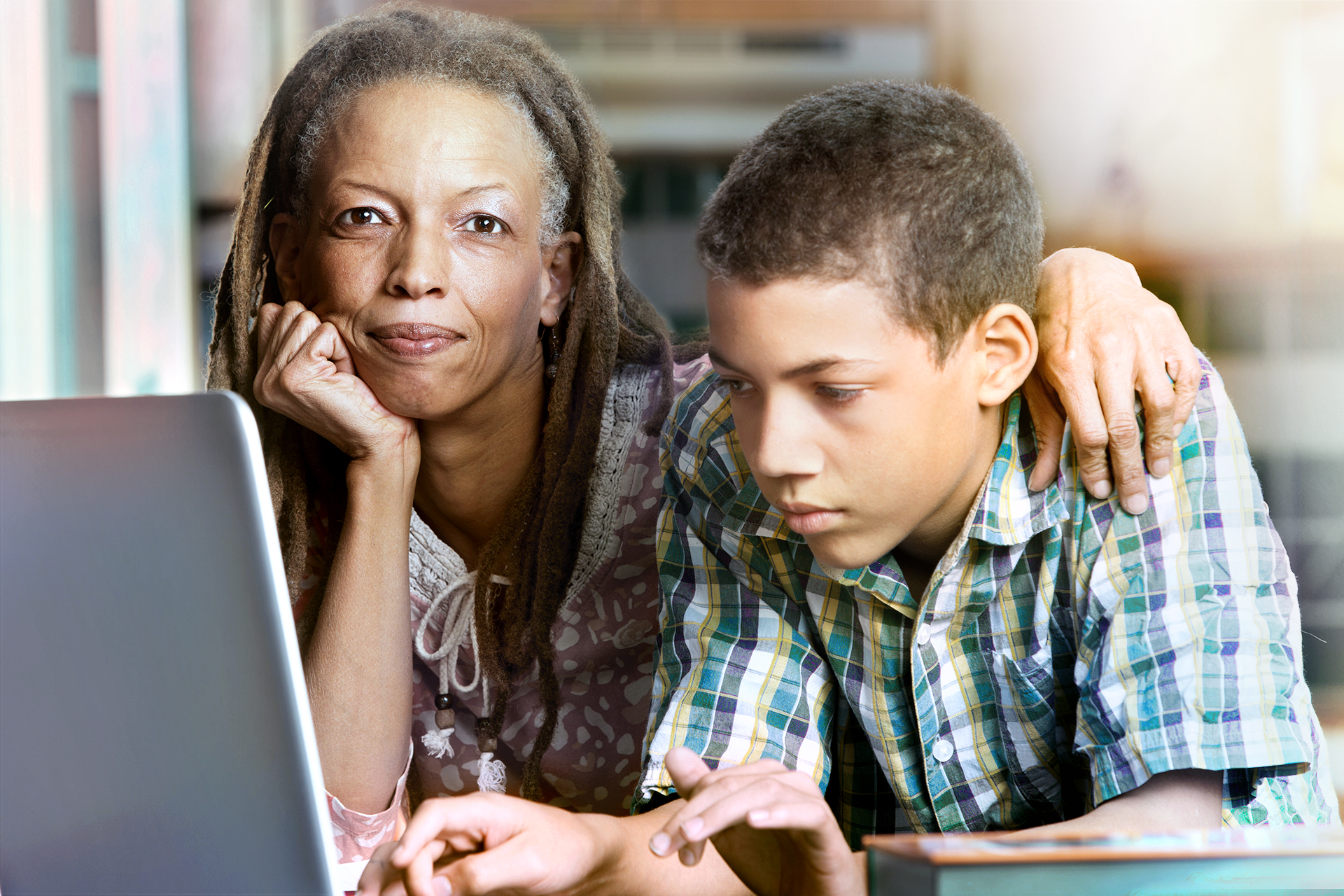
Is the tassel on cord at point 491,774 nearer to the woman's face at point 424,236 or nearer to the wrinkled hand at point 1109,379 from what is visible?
the woman's face at point 424,236

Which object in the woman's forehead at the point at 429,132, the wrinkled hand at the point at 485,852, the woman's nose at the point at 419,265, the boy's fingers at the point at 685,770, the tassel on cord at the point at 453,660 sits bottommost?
the tassel on cord at the point at 453,660

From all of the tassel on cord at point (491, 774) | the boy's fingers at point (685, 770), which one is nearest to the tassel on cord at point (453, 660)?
the tassel on cord at point (491, 774)

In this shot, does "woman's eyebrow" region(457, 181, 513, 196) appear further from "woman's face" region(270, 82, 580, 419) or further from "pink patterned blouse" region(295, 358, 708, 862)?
"pink patterned blouse" region(295, 358, 708, 862)

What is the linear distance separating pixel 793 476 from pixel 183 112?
1.46 m

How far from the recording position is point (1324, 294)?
186 cm

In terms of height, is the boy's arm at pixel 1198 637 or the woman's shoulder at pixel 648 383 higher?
the woman's shoulder at pixel 648 383

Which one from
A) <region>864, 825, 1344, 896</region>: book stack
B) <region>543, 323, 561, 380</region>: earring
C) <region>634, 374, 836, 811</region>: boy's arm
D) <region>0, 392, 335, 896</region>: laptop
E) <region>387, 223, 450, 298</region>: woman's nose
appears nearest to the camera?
<region>864, 825, 1344, 896</region>: book stack

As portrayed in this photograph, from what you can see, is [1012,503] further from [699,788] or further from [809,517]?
[699,788]

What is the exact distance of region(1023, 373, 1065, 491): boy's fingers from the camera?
74cm

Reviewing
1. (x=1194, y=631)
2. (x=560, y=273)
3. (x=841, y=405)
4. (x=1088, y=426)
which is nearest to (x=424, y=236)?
(x=560, y=273)

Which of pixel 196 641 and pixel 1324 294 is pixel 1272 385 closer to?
pixel 1324 294

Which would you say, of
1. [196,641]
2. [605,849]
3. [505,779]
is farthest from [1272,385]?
[196,641]

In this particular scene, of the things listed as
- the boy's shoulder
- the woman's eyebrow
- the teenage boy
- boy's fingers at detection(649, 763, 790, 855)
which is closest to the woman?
the woman's eyebrow

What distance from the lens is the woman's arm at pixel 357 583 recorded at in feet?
3.41
